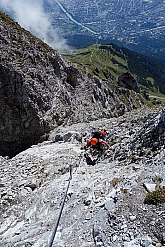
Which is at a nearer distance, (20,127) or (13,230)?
(13,230)

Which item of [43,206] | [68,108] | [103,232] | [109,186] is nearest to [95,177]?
[109,186]

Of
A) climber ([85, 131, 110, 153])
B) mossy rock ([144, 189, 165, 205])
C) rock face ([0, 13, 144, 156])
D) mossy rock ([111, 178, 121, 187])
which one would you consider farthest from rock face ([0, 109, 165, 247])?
rock face ([0, 13, 144, 156])

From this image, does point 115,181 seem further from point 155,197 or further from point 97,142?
point 97,142

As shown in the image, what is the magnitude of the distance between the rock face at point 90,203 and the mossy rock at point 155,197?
0.69 feet

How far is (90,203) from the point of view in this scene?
12.2 m

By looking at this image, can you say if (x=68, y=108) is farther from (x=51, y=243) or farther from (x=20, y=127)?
(x=51, y=243)

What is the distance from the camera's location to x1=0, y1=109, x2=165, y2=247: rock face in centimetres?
978

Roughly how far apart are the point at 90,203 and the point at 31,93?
28378 millimetres

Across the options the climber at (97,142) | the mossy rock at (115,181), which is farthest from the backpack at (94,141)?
the mossy rock at (115,181)

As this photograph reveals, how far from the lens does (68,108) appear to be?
44062 mm

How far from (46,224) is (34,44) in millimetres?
38179

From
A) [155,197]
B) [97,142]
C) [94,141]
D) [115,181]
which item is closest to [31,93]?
[94,141]

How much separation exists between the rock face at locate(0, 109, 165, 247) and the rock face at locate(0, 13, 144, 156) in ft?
55.8

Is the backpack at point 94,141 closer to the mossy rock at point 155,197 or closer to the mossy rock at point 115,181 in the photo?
the mossy rock at point 115,181
